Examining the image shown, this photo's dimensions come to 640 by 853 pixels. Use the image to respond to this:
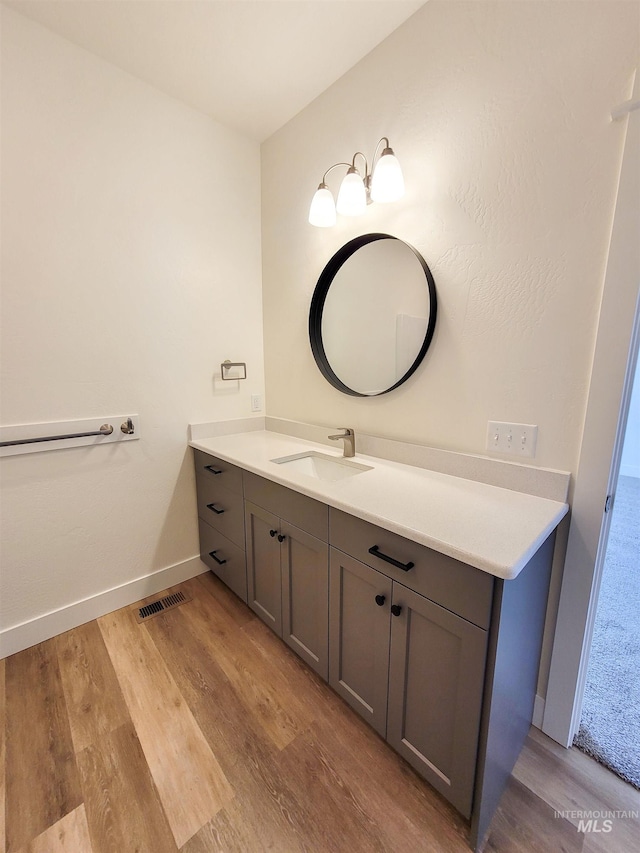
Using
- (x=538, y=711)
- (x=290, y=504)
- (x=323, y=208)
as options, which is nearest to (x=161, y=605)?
(x=290, y=504)

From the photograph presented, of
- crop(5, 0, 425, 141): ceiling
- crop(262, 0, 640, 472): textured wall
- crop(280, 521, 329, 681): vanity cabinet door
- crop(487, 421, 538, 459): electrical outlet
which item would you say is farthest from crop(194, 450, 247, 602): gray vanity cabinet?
crop(5, 0, 425, 141): ceiling

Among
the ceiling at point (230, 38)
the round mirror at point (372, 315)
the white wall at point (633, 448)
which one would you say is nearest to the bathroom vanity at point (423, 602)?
the round mirror at point (372, 315)

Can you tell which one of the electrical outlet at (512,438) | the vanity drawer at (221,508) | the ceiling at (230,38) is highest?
the ceiling at (230,38)

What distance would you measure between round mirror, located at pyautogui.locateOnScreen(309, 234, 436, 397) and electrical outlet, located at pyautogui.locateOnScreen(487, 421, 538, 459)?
0.41 m

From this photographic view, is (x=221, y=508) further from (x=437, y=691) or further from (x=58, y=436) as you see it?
(x=437, y=691)

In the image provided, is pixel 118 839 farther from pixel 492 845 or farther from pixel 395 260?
pixel 395 260

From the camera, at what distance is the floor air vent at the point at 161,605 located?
1.83m

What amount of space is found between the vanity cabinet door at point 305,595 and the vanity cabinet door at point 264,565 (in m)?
0.05

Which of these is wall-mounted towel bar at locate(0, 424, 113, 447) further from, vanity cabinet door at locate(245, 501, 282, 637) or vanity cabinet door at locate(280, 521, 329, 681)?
vanity cabinet door at locate(280, 521, 329, 681)

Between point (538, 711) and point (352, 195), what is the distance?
2099 mm

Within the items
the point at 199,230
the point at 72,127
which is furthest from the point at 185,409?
the point at 72,127

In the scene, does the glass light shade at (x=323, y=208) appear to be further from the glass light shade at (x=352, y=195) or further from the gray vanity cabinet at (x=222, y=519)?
the gray vanity cabinet at (x=222, y=519)

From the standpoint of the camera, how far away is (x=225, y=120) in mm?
1914

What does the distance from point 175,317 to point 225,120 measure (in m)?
1.10
